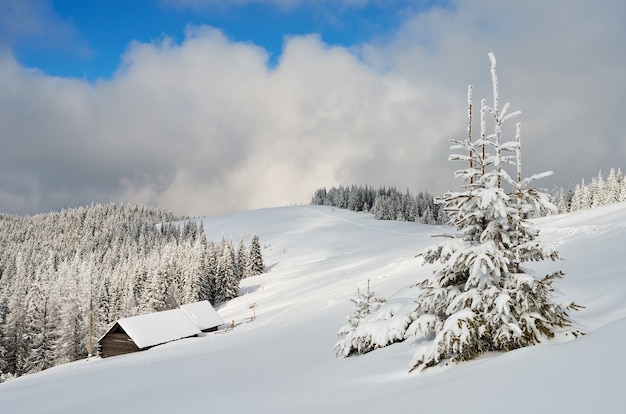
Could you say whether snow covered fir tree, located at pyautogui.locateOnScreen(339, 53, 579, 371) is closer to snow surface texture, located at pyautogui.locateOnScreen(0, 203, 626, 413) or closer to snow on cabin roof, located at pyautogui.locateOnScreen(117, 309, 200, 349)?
snow surface texture, located at pyautogui.locateOnScreen(0, 203, 626, 413)

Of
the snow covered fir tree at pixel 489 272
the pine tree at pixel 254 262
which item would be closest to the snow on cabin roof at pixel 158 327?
the snow covered fir tree at pixel 489 272

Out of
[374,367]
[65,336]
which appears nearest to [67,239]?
[65,336]

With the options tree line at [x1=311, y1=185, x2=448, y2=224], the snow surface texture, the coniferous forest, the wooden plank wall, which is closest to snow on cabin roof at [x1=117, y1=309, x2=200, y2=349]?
the wooden plank wall

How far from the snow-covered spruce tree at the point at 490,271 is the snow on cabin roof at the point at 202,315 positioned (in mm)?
45887

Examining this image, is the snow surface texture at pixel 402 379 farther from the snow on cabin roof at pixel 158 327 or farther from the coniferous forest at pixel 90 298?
the coniferous forest at pixel 90 298

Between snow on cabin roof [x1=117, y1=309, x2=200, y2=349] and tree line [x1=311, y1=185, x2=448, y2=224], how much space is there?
357ft

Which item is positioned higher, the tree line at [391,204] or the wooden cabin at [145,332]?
the tree line at [391,204]

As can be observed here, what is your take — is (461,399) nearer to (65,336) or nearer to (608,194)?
(65,336)

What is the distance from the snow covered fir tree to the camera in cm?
737

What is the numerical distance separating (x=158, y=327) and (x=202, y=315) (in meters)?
8.55

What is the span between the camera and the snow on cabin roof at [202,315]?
50.2m

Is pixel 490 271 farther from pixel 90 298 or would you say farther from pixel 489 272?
pixel 90 298

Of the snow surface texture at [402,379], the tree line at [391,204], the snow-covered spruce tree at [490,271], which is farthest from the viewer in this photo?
the tree line at [391,204]

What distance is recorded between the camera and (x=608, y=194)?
98.6 m
